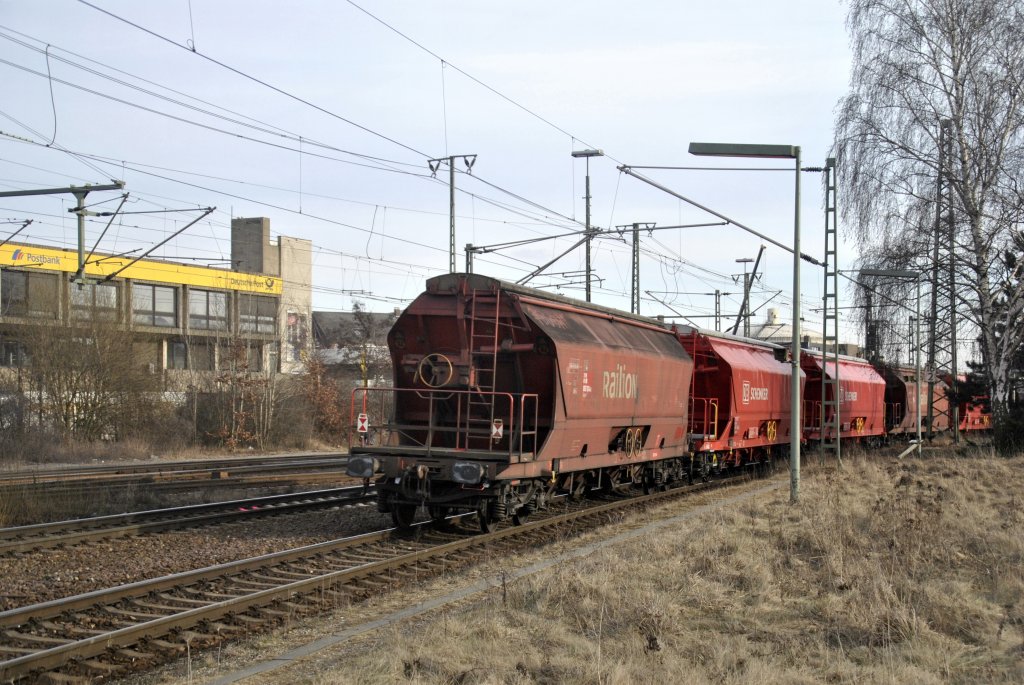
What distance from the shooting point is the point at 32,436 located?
27.9 meters

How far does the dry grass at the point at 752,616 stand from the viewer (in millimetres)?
6426

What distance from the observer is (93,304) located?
3138 cm

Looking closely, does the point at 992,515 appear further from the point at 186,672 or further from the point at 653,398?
the point at 186,672

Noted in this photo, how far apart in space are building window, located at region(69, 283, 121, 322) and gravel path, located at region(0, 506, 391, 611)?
64.9 ft

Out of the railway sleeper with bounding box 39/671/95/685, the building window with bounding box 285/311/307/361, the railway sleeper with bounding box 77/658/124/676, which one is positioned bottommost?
the railway sleeper with bounding box 77/658/124/676

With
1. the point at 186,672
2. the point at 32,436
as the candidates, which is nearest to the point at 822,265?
Result: the point at 186,672

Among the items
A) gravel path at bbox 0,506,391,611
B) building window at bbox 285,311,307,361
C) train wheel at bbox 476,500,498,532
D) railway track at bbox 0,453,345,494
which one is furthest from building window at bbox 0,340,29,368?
building window at bbox 285,311,307,361

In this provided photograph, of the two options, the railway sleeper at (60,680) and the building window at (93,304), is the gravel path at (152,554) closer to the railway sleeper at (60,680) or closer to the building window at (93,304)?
the railway sleeper at (60,680)

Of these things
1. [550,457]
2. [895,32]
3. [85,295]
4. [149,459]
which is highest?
[895,32]

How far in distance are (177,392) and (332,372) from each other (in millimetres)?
12391

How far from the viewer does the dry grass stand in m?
6.43

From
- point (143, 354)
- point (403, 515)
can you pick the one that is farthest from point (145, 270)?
point (403, 515)

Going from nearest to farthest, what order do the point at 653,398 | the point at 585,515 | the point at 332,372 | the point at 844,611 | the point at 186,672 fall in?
the point at 186,672
the point at 844,611
the point at 585,515
the point at 653,398
the point at 332,372

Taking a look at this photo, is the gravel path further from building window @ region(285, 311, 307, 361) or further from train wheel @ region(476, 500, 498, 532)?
building window @ region(285, 311, 307, 361)
